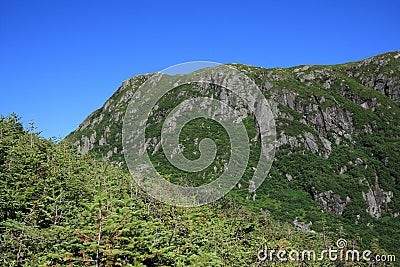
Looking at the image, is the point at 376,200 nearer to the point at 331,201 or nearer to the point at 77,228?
the point at 331,201

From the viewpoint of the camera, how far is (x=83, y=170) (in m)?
36.6

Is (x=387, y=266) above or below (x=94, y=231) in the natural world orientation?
below

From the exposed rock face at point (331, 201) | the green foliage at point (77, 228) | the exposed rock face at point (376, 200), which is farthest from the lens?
the exposed rock face at point (376, 200)

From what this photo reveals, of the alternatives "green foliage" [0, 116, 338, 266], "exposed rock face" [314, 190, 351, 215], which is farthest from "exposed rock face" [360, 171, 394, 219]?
"green foliage" [0, 116, 338, 266]

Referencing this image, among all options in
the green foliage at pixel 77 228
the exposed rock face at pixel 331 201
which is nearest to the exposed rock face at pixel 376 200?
the exposed rock face at pixel 331 201

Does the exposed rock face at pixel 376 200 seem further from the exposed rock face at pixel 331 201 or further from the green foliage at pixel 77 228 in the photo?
the green foliage at pixel 77 228

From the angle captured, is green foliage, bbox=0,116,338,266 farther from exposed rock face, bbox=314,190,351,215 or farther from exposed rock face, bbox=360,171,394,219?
exposed rock face, bbox=360,171,394,219

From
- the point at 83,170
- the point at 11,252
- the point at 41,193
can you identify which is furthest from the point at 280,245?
the point at 11,252

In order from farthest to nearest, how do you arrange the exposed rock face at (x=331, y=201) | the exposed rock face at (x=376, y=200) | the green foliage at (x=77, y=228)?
the exposed rock face at (x=376, y=200), the exposed rock face at (x=331, y=201), the green foliage at (x=77, y=228)

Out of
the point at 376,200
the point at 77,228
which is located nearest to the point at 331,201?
the point at 376,200

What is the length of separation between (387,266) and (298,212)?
2983 inches

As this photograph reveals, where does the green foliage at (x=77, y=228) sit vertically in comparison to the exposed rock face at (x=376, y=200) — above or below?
below

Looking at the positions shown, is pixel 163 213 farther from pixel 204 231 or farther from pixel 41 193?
pixel 41 193

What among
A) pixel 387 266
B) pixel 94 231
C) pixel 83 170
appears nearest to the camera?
pixel 94 231
